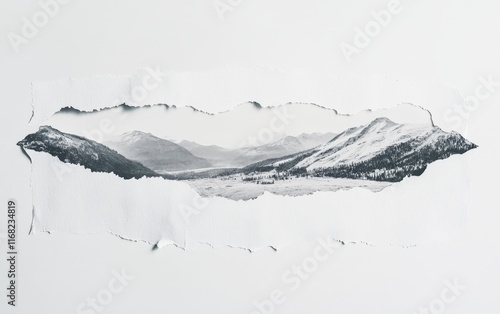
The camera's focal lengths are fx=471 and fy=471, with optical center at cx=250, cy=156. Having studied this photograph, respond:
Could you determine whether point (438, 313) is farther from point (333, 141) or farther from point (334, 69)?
point (334, 69)

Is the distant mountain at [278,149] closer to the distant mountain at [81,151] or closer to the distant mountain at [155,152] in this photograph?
the distant mountain at [155,152]

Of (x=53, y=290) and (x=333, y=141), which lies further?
(x=333, y=141)

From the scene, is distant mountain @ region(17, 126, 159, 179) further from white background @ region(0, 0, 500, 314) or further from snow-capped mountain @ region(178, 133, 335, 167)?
snow-capped mountain @ region(178, 133, 335, 167)

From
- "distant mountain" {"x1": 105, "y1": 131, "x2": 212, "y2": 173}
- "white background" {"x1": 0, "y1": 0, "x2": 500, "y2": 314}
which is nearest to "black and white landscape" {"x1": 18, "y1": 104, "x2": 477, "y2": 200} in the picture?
"distant mountain" {"x1": 105, "y1": 131, "x2": 212, "y2": 173}

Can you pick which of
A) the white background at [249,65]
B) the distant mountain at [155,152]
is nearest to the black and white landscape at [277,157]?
the distant mountain at [155,152]

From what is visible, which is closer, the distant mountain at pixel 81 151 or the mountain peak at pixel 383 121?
the distant mountain at pixel 81 151

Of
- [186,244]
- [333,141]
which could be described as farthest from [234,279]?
[333,141]

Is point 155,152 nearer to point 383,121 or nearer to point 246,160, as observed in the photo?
point 246,160

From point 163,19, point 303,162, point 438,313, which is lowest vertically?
point 438,313
